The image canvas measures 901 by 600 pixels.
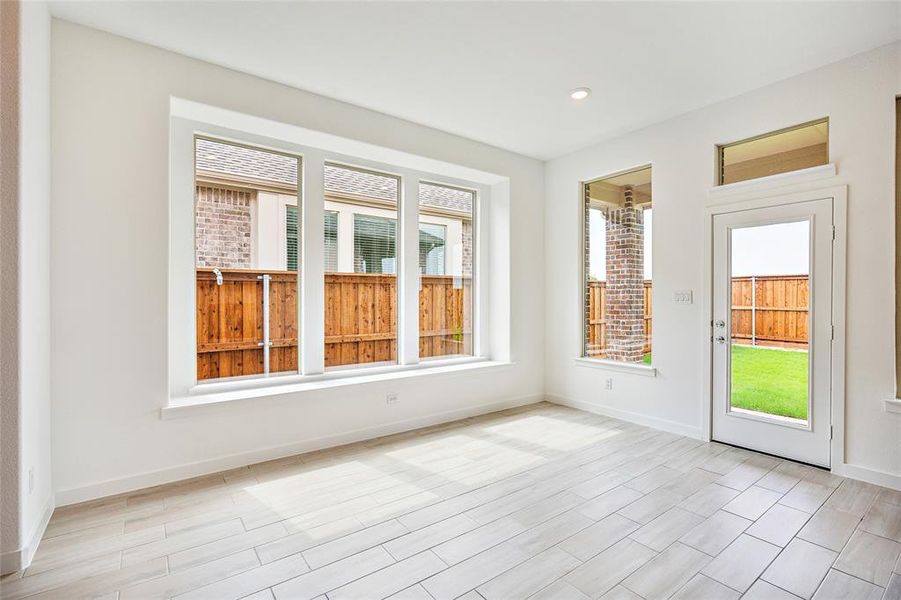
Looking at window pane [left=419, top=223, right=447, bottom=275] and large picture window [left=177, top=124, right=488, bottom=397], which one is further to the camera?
window pane [left=419, top=223, right=447, bottom=275]

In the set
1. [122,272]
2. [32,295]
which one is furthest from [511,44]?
[32,295]

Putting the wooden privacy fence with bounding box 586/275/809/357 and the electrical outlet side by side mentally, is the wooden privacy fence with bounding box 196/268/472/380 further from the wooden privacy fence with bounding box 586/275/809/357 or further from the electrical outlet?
the wooden privacy fence with bounding box 586/275/809/357

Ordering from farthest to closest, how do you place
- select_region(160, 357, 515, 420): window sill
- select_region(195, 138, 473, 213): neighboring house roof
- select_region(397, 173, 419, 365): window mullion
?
select_region(397, 173, 419, 365): window mullion → select_region(195, 138, 473, 213): neighboring house roof → select_region(160, 357, 515, 420): window sill

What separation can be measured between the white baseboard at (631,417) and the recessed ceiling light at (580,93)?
312 cm

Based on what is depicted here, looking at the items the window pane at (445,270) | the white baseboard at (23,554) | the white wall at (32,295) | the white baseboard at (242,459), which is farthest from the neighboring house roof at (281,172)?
the white baseboard at (23,554)

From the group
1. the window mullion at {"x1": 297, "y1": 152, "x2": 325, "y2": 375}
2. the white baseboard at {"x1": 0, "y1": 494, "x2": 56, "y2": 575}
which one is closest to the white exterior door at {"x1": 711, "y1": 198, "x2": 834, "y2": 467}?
the window mullion at {"x1": 297, "y1": 152, "x2": 325, "y2": 375}

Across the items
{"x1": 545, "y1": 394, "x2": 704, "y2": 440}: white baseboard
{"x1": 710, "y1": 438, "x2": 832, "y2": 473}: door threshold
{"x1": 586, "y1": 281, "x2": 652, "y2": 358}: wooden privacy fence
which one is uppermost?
{"x1": 586, "y1": 281, "x2": 652, "y2": 358}: wooden privacy fence

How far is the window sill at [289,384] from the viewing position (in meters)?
3.19

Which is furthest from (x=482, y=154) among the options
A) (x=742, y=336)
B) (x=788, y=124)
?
(x=742, y=336)

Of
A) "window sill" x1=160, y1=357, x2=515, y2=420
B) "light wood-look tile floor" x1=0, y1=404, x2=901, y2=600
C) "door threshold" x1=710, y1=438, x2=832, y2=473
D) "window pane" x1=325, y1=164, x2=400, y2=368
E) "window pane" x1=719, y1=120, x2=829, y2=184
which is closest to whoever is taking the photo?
"light wood-look tile floor" x1=0, y1=404, x2=901, y2=600

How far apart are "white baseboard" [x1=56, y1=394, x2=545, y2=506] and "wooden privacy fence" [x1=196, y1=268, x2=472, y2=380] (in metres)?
0.73

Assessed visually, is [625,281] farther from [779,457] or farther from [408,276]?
[408,276]

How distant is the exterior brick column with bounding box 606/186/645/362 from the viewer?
466 cm

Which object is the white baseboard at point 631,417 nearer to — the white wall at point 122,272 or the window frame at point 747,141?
the window frame at point 747,141
